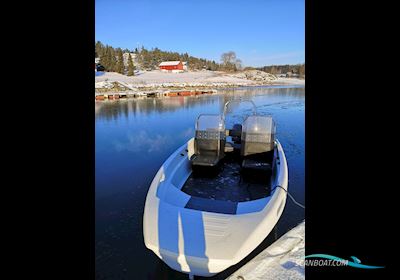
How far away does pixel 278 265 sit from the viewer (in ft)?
6.81

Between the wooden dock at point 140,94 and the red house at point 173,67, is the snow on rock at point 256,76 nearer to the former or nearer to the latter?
the red house at point 173,67

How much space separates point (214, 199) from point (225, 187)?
1.51 ft

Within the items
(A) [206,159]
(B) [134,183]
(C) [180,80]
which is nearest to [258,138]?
(A) [206,159]

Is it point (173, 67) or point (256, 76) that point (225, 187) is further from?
point (256, 76)

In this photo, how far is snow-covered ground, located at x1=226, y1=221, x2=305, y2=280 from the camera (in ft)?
6.39

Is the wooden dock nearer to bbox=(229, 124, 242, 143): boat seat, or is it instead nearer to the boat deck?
bbox=(229, 124, 242, 143): boat seat

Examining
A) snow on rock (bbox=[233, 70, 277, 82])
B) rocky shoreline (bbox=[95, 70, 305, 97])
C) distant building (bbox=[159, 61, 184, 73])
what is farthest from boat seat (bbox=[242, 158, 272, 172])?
snow on rock (bbox=[233, 70, 277, 82])

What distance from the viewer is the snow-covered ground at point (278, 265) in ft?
6.39

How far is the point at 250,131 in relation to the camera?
14.4ft

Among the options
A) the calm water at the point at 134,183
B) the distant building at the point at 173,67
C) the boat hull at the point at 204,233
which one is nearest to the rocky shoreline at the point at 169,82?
the calm water at the point at 134,183
